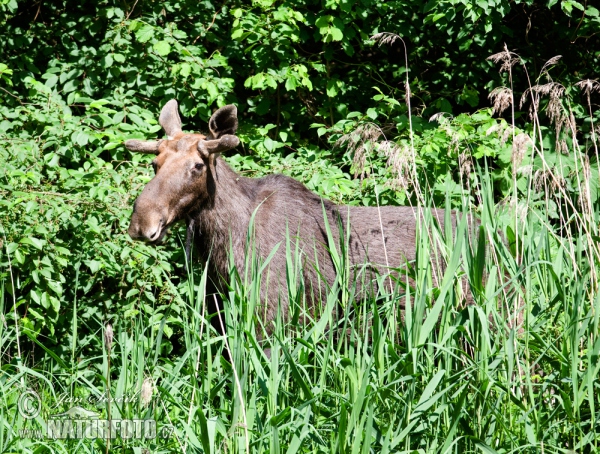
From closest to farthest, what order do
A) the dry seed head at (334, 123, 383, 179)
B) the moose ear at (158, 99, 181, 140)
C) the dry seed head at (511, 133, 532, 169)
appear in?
the dry seed head at (511, 133, 532, 169) < the dry seed head at (334, 123, 383, 179) < the moose ear at (158, 99, 181, 140)

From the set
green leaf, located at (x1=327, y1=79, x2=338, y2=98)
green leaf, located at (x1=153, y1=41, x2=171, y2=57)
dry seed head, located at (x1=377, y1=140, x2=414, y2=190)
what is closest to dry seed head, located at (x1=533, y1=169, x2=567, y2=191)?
dry seed head, located at (x1=377, y1=140, x2=414, y2=190)

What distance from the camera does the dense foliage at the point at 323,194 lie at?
11.6ft

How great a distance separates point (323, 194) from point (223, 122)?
1474 millimetres

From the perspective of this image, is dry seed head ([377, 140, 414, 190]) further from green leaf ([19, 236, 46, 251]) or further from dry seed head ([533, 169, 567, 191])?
green leaf ([19, 236, 46, 251])

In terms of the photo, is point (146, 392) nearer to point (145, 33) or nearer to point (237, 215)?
point (237, 215)

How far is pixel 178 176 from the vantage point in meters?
5.16

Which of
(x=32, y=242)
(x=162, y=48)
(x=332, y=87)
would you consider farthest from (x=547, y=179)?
(x=332, y=87)

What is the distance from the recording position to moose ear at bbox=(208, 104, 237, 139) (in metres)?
5.46

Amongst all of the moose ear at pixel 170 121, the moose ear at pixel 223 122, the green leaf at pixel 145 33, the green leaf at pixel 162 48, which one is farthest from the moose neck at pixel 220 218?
the green leaf at pixel 145 33

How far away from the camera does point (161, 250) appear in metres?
6.43

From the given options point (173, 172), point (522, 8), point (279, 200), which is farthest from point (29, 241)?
point (522, 8)

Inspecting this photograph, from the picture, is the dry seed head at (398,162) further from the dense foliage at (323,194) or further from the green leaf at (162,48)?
the green leaf at (162,48)

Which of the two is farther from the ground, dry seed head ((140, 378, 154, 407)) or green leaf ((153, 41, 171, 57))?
green leaf ((153, 41, 171, 57))

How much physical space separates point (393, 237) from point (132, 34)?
3.98 metres
